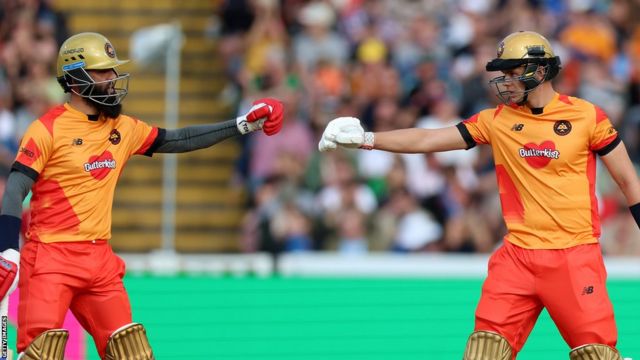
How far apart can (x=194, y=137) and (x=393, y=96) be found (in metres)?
5.89

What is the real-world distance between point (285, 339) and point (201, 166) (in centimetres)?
591

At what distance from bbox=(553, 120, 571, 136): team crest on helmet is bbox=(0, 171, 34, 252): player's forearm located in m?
2.83

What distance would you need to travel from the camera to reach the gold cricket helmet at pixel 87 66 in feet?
25.9

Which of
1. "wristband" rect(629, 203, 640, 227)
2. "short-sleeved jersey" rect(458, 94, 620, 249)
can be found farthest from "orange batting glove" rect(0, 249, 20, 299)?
"wristband" rect(629, 203, 640, 227)

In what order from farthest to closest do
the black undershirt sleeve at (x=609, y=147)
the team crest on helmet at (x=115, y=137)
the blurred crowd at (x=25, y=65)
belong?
the blurred crowd at (x=25, y=65)
the team crest on helmet at (x=115, y=137)
the black undershirt sleeve at (x=609, y=147)

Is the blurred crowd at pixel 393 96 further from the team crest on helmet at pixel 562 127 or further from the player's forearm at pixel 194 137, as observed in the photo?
the team crest on helmet at pixel 562 127

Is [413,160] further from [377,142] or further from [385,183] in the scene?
[377,142]

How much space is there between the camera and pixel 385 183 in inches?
530

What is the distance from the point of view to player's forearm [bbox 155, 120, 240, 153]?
8.35m

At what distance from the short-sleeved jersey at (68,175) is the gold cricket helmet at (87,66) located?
137mm

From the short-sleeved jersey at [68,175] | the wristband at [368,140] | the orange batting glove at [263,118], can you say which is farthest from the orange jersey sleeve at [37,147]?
the wristband at [368,140]

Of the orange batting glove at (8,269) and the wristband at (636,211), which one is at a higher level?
the wristband at (636,211)

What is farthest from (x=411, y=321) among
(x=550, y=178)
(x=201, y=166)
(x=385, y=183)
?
(x=201, y=166)

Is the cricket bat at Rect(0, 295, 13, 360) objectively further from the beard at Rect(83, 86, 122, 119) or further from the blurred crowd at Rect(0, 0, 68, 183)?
the blurred crowd at Rect(0, 0, 68, 183)
